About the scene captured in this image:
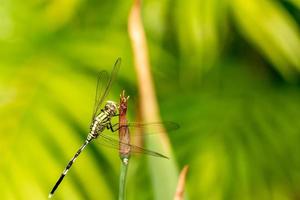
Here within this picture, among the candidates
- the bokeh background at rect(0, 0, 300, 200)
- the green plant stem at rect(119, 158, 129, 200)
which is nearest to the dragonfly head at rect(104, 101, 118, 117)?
the green plant stem at rect(119, 158, 129, 200)

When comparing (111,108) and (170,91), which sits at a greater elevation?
(170,91)

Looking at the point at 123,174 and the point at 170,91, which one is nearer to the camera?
the point at 123,174

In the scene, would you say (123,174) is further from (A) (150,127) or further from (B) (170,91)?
(B) (170,91)

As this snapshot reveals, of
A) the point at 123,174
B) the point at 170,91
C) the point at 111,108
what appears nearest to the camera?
the point at 123,174

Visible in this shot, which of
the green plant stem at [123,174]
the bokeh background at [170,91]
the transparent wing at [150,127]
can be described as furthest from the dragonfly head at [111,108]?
the bokeh background at [170,91]

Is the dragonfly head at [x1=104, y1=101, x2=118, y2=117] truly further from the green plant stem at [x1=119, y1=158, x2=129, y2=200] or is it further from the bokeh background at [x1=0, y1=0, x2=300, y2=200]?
the bokeh background at [x1=0, y1=0, x2=300, y2=200]

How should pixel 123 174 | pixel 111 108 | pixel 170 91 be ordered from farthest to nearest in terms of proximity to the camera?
pixel 170 91, pixel 111 108, pixel 123 174

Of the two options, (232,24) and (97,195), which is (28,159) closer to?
(97,195)

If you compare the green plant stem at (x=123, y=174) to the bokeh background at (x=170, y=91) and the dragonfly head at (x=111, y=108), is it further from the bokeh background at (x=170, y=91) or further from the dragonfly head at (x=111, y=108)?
the bokeh background at (x=170, y=91)

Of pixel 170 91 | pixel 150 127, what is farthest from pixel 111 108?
pixel 170 91
